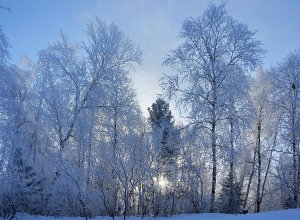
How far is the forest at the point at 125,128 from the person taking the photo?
14.4m

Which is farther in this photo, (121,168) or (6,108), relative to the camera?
(121,168)

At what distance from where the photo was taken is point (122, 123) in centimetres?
2058

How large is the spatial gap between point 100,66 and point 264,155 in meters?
12.4

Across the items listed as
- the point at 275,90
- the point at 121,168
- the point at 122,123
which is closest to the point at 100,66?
the point at 122,123

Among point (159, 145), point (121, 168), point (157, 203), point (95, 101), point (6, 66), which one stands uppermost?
point (95, 101)

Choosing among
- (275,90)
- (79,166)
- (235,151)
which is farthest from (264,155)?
(79,166)

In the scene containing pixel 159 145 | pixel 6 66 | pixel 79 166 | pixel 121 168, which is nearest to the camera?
pixel 6 66

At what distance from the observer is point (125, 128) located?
65.2ft

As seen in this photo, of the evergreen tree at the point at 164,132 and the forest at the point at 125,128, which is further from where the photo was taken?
the evergreen tree at the point at 164,132

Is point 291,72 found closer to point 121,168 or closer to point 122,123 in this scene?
point 122,123

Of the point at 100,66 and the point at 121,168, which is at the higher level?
the point at 100,66

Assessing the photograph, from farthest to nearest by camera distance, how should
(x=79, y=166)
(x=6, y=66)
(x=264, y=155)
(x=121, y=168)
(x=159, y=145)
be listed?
(x=264, y=155), (x=159, y=145), (x=79, y=166), (x=121, y=168), (x=6, y=66)

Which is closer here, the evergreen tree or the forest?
the forest

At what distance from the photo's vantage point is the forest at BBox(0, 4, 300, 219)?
1444 cm
